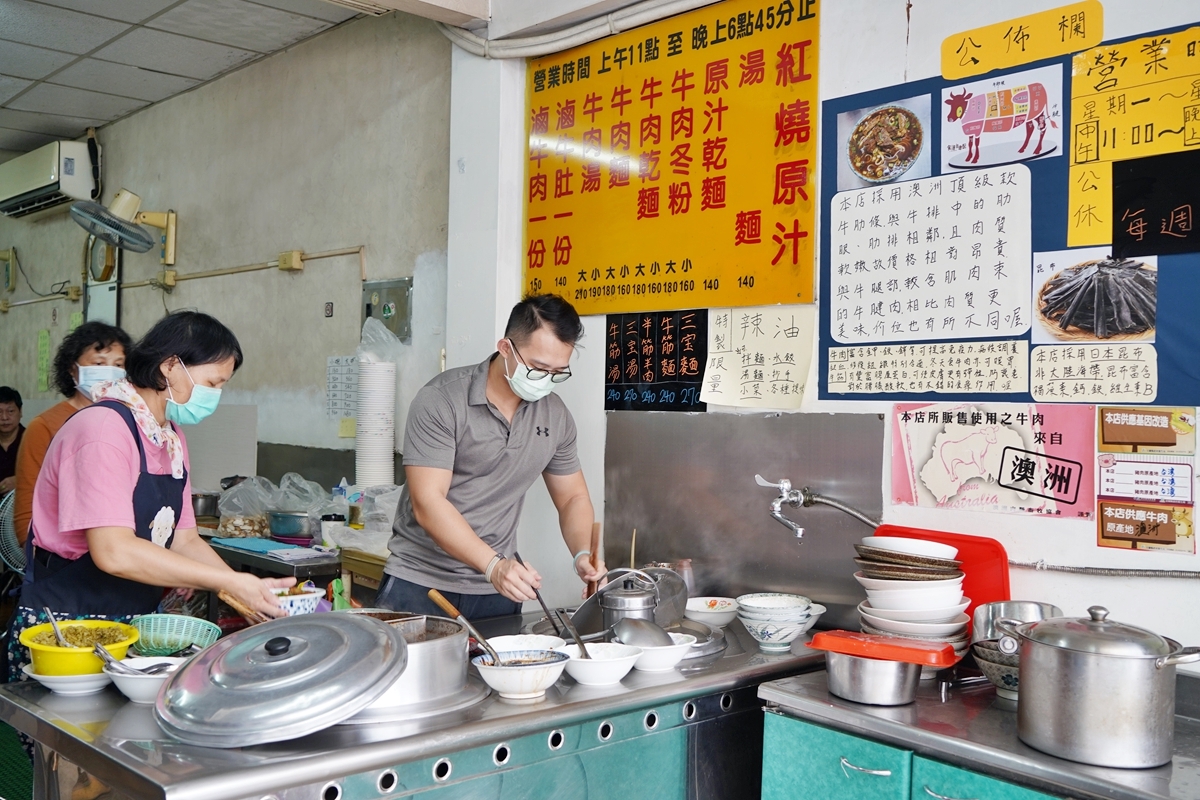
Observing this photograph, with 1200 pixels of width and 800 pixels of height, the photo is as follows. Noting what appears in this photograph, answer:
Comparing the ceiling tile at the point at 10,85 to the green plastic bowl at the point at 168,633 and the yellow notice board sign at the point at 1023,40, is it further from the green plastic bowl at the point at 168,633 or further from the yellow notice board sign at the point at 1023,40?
the yellow notice board sign at the point at 1023,40

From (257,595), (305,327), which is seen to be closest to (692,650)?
(257,595)

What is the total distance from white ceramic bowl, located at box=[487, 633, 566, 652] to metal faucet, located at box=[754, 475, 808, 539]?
0.79 metres

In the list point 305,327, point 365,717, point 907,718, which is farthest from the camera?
point 305,327

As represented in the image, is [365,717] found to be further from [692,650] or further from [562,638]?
[692,650]

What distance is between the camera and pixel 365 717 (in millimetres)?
1848

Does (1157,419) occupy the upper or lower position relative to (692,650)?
upper

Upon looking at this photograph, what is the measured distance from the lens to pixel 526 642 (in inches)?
91.4

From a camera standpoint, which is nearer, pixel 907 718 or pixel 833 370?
pixel 907 718

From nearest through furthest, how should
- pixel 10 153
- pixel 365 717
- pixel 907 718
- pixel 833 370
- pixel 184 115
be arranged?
pixel 365 717
pixel 907 718
pixel 833 370
pixel 184 115
pixel 10 153

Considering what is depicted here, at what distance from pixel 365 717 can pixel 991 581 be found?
4.87ft

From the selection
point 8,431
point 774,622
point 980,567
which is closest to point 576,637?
point 774,622

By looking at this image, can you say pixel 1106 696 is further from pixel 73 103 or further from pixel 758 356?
pixel 73 103

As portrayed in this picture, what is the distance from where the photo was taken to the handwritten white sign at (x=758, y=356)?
2.85 m

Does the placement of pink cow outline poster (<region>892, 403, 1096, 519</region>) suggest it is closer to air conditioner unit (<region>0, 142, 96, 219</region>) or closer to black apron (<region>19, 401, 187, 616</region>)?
black apron (<region>19, 401, 187, 616</region>)
